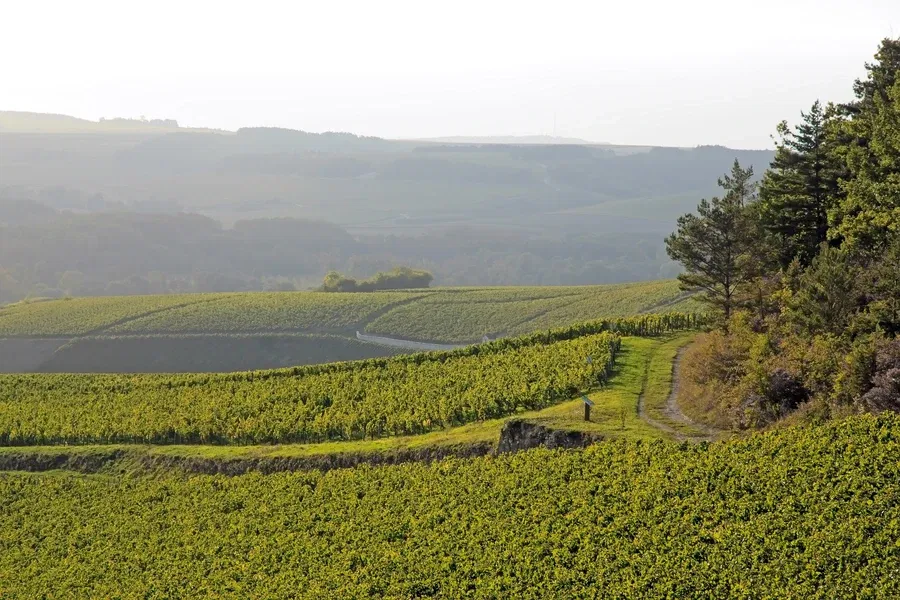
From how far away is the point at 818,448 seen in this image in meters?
26.1

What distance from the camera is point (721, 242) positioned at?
46.1m

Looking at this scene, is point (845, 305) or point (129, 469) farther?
point (129, 469)

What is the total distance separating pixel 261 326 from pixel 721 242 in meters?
80.7

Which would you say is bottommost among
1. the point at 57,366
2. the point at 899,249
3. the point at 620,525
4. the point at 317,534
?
the point at 57,366

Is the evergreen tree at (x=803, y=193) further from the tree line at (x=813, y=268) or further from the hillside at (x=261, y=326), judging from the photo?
the hillside at (x=261, y=326)

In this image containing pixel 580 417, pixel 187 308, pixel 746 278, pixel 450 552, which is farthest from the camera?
pixel 187 308

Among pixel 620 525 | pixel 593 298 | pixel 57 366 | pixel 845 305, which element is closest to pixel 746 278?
pixel 845 305

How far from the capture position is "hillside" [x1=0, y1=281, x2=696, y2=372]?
111 meters

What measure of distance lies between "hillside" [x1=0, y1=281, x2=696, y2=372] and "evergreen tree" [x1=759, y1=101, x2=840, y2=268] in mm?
53387

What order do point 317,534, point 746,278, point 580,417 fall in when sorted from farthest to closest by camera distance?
1. point 746,278
2. point 580,417
3. point 317,534

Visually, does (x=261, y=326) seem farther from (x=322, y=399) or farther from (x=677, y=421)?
(x=677, y=421)

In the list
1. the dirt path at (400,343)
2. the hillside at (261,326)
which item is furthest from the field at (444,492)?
the hillside at (261,326)

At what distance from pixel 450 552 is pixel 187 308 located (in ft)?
343

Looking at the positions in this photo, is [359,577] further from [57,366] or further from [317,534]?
[57,366]
